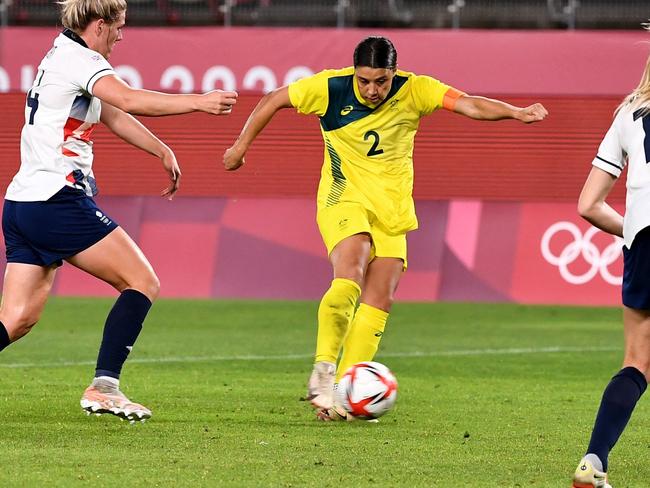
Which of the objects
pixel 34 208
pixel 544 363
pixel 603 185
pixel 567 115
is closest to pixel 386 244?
pixel 34 208

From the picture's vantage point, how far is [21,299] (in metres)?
7.38

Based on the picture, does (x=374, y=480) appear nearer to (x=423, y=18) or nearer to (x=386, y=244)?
(x=386, y=244)

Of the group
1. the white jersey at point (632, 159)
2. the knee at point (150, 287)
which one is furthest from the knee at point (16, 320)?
the white jersey at point (632, 159)

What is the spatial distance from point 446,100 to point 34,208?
8.28 feet

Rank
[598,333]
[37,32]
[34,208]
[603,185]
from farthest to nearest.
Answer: [37,32] → [598,333] → [34,208] → [603,185]

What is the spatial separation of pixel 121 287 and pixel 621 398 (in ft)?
9.87

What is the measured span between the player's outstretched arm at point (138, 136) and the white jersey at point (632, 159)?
9.02 feet

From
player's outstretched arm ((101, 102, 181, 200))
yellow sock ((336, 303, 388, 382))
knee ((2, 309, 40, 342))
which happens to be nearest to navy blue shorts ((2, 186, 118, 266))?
knee ((2, 309, 40, 342))

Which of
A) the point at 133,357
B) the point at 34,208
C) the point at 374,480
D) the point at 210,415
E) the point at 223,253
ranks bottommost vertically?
the point at 223,253

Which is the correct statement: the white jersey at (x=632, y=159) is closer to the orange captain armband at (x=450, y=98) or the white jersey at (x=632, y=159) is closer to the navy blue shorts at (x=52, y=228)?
the orange captain armband at (x=450, y=98)

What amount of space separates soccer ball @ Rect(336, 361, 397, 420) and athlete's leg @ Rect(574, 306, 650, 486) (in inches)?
80.5

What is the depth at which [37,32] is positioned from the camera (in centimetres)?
2258

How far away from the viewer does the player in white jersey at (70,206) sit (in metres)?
7.39

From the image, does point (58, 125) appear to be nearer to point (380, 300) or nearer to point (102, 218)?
point (102, 218)
